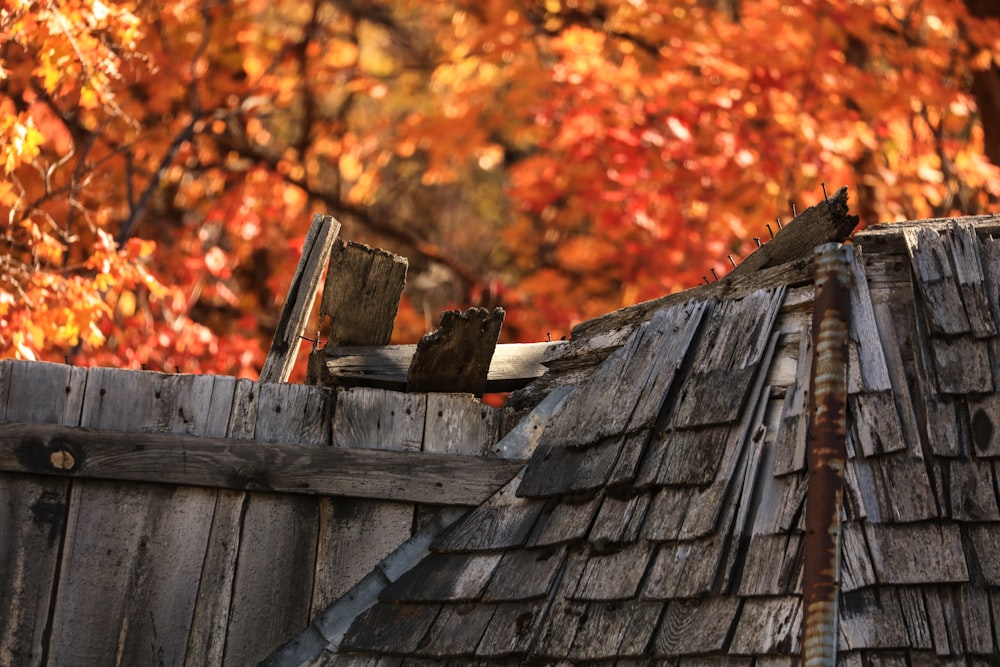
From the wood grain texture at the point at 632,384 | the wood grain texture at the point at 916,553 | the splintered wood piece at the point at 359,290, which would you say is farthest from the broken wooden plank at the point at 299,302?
the wood grain texture at the point at 916,553

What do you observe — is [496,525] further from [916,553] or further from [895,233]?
[895,233]

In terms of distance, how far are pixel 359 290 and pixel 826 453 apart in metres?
2.01

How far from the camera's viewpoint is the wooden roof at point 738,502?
280 cm

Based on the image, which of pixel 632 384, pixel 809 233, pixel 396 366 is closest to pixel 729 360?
pixel 632 384

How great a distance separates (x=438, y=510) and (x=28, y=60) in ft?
20.3

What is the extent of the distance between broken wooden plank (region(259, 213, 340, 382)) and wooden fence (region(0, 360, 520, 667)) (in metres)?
0.38

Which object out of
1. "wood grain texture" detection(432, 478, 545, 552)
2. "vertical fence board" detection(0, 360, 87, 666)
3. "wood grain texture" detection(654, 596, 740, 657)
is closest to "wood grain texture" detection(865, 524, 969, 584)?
"wood grain texture" detection(654, 596, 740, 657)

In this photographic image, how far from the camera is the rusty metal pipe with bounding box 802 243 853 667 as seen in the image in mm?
2684

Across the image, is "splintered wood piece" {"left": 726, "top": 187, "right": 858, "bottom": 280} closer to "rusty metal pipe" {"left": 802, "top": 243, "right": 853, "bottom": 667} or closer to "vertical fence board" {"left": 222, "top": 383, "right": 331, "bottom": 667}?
"rusty metal pipe" {"left": 802, "top": 243, "right": 853, "bottom": 667}

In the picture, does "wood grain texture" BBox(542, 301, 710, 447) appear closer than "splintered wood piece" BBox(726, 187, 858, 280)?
No

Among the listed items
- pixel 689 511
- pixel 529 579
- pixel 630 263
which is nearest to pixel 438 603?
pixel 529 579

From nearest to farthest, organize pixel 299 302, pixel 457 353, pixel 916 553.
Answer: pixel 916 553 → pixel 457 353 → pixel 299 302

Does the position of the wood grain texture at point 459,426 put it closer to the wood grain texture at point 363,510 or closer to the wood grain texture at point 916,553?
the wood grain texture at point 363,510

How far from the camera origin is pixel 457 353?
4113 millimetres
